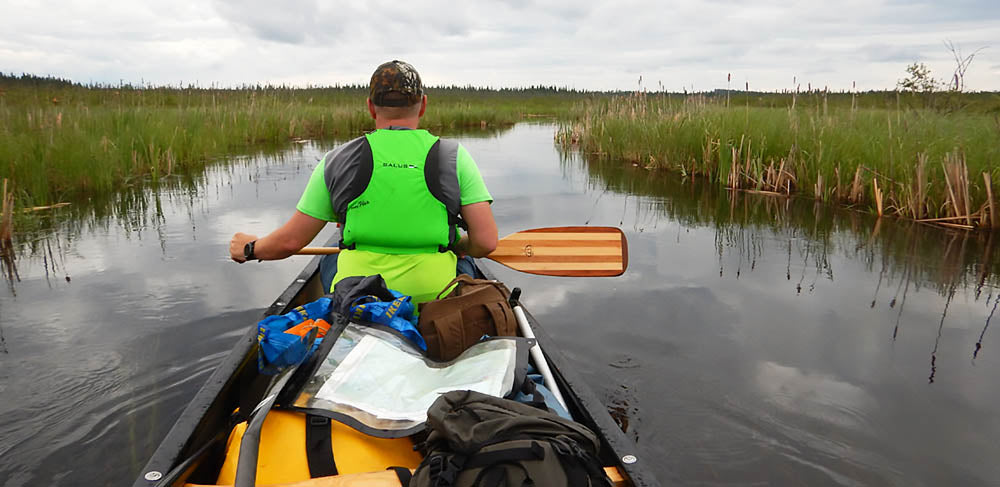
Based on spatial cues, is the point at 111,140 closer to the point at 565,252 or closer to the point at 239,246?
the point at 239,246

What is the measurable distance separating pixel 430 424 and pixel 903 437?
2.69 meters

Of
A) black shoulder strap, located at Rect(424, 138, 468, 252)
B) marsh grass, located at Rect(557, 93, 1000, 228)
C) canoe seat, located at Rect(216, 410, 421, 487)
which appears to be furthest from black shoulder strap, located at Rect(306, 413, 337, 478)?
marsh grass, located at Rect(557, 93, 1000, 228)

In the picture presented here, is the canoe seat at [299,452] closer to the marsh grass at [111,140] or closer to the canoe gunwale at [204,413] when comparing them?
the canoe gunwale at [204,413]

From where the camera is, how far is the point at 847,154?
7820mm

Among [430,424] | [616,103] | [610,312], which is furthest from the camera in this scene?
[616,103]

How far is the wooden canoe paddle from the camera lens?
164 inches

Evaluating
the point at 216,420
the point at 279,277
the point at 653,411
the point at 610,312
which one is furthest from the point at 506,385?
the point at 279,277

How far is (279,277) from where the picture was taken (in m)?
5.46

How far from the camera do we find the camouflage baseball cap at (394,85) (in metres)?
2.61

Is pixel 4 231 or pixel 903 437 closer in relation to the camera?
pixel 903 437

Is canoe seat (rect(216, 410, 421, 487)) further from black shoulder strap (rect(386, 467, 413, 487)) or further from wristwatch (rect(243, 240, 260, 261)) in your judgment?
wristwatch (rect(243, 240, 260, 261))

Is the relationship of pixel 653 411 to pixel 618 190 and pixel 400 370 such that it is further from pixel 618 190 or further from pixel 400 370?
pixel 618 190

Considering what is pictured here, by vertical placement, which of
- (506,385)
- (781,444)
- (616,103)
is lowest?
(781,444)

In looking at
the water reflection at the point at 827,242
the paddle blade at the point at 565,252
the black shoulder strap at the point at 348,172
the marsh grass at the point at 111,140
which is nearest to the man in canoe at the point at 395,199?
the black shoulder strap at the point at 348,172
